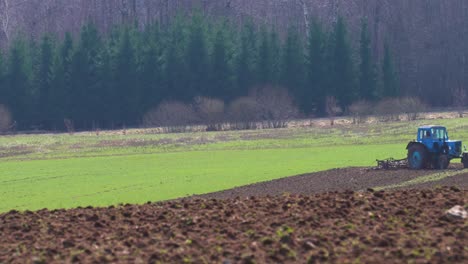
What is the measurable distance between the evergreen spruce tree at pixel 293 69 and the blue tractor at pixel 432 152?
6030 cm

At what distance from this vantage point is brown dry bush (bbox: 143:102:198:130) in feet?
299

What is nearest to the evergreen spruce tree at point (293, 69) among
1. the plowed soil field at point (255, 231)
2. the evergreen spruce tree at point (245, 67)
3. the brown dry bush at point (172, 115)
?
the evergreen spruce tree at point (245, 67)

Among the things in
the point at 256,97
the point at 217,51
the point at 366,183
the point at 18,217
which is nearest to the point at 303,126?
the point at 256,97

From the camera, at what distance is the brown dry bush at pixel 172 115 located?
299 feet

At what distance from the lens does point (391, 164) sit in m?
42.3

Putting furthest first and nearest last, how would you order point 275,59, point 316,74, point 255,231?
point 275,59 < point 316,74 < point 255,231

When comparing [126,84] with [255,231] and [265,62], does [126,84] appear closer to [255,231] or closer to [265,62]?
[265,62]

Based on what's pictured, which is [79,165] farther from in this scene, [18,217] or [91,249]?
[91,249]

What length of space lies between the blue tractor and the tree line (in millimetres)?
59593

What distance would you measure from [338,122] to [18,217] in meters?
69.1

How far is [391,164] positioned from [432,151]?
195cm

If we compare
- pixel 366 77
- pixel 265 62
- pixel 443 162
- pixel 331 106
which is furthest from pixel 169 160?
pixel 366 77

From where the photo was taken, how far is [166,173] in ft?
151

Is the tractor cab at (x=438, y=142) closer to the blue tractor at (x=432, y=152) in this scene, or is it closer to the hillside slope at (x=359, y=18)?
the blue tractor at (x=432, y=152)
